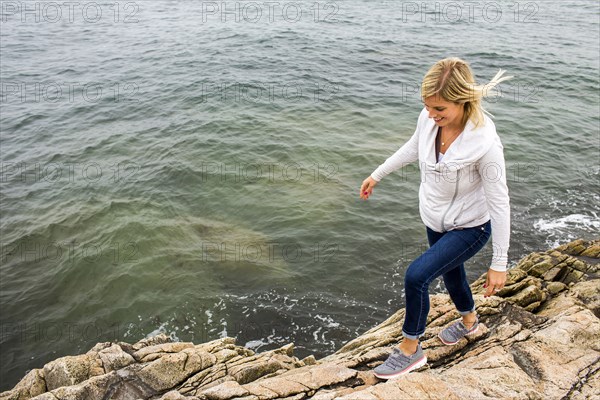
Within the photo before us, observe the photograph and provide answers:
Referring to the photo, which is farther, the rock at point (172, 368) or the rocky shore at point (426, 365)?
the rock at point (172, 368)

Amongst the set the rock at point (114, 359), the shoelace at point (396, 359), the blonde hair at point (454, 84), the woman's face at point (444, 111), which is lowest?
the rock at point (114, 359)

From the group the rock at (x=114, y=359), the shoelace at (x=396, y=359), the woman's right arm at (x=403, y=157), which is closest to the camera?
the woman's right arm at (x=403, y=157)

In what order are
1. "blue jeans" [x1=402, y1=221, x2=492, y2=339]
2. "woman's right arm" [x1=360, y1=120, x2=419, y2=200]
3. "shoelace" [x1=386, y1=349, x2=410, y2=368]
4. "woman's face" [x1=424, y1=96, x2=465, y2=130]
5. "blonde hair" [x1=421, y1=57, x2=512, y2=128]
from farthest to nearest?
"shoelace" [x1=386, y1=349, x2=410, y2=368], "woman's right arm" [x1=360, y1=120, x2=419, y2=200], "blue jeans" [x1=402, y1=221, x2=492, y2=339], "woman's face" [x1=424, y1=96, x2=465, y2=130], "blonde hair" [x1=421, y1=57, x2=512, y2=128]

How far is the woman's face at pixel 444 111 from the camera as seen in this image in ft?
12.2

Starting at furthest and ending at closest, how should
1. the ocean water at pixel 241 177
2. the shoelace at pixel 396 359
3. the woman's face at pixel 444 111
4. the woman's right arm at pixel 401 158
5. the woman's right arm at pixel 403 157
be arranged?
the ocean water at pixel 241 177
the shoelace at pixel 396 359
the woman's right arm at pixel 401 158
the woman's right arm at pixel 403 157
the woman's face at pixel 444 111

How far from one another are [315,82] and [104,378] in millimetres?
18076

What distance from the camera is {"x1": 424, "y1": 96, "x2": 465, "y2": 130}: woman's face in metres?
3.71

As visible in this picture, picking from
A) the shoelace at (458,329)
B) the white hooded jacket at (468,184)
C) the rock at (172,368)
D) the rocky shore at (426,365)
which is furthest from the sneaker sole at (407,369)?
the rock at (172,368)

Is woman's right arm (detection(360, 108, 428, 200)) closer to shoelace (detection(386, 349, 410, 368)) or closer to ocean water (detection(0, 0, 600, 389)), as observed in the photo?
shoelace (detection(386, 349, 410, 368))

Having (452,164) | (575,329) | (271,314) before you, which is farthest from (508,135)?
(452,164)

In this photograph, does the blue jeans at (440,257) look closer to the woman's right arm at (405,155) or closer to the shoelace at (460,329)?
the woman's right arm at (405,155)

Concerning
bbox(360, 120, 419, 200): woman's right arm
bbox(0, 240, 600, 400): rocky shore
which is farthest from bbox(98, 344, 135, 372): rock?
bbox(360, 120, 419, 200): woman's right arm

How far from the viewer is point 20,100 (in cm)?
2019

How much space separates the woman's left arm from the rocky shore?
1.01 m
